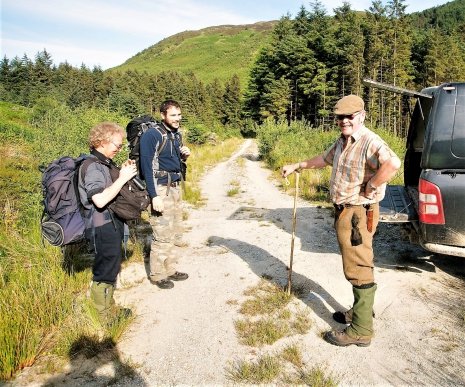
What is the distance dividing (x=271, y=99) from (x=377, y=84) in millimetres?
45333

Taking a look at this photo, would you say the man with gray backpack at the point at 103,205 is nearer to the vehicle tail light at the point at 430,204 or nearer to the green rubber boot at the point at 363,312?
A: the green rubber boot at the point at 363,312

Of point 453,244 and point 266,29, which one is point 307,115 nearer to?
point 453,244

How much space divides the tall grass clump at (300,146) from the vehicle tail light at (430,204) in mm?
5450

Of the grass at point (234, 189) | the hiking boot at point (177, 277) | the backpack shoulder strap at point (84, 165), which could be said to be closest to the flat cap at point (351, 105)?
the backpack shoulder strap at point (84, 165)

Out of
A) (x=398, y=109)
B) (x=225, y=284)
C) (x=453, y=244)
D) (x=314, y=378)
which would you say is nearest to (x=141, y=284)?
(x=225, y=284)

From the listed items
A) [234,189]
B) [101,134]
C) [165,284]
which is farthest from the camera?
[234,189]

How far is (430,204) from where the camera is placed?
363cm

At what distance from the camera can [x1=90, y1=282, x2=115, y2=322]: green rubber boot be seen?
316cm

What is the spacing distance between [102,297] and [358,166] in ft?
8.39

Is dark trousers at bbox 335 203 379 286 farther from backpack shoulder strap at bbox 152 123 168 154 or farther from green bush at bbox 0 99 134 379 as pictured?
green bush at bbox 0 99 134 379

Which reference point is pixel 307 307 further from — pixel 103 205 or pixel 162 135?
pixel 162 135

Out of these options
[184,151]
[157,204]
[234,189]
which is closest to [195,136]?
[234,189]

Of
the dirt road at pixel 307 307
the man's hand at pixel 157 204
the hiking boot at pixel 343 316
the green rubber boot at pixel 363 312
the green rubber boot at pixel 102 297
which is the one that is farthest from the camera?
the man's hand at pixel 157 204

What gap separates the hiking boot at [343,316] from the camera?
329 centimetres
